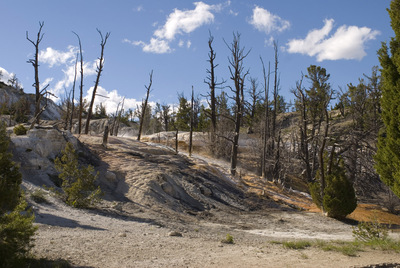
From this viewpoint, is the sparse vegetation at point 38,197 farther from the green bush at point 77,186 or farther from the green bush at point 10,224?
the green bush at point 10,224

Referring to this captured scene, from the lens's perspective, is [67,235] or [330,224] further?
[330,224]

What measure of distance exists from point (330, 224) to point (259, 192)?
246 inches

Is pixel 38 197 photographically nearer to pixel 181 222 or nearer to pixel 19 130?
pixel 181 222

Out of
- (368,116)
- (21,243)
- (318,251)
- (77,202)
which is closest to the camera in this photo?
(21,243)

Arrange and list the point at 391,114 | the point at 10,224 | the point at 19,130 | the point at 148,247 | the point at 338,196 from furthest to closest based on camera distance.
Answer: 1. the point at 19,130
2. the point at 338,196
3. the point at 391,114
4. the point at 148,247
5. the point at 10,224

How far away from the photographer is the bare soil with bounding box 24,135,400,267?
6773 millimetres

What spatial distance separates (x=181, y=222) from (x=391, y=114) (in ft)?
24.9

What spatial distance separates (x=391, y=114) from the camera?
1002 centimetres

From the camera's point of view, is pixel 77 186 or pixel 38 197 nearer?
pixel 38 197

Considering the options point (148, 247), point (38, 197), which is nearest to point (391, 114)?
point (148, 247)

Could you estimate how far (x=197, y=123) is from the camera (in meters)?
49.3

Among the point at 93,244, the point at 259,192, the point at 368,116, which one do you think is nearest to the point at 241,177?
the point at 259,192

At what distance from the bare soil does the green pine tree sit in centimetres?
267

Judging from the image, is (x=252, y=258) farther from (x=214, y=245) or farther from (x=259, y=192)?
(x=259, y=192)
